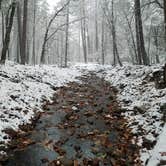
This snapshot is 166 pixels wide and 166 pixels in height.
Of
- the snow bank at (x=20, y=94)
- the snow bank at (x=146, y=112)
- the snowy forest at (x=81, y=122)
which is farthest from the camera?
the snow bank at (x=20, y=94)

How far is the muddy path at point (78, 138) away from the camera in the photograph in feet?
24.8

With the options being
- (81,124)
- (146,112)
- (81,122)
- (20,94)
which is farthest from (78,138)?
(20,94)

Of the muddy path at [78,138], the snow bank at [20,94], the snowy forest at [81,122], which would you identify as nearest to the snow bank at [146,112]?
the snowy forest at [81,122]

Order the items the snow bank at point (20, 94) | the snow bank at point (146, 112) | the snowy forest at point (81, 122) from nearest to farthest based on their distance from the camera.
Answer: the snow bank at point (146, 112)
the snowy forest at point (81, 122)
the snow bank at point (20, 94)

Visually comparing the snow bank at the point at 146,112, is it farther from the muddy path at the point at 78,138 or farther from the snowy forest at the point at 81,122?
the muddy path at the point at 78,138

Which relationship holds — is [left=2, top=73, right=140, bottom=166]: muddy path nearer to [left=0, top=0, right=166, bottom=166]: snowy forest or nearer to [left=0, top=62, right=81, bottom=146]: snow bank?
[left=0, top=0, right=166, bottom=166]: snowy forest

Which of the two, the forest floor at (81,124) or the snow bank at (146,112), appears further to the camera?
the forest floor at (81,124)

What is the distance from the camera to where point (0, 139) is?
858cm

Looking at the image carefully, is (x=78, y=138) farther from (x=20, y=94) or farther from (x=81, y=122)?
(x=20, y=94)

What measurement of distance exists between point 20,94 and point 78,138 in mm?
4644

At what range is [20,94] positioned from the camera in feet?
42.1

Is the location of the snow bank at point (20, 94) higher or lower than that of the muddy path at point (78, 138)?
higher

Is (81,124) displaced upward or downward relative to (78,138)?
upward

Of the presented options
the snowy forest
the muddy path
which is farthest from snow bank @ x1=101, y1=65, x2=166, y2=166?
the muddy path
